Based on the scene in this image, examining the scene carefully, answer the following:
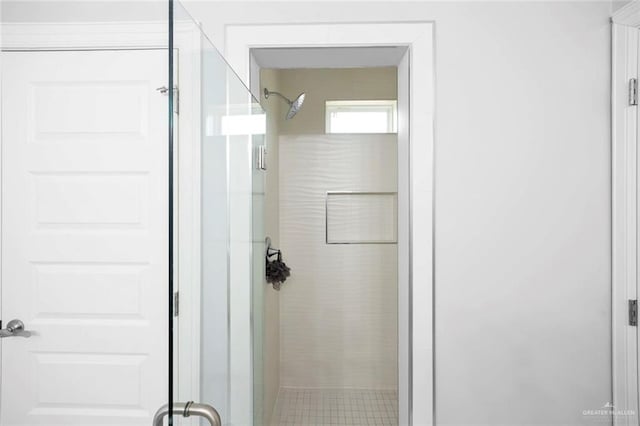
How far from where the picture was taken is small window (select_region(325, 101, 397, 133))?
308 centimetres

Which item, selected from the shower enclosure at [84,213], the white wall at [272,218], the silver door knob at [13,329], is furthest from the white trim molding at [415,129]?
the silver door knob at [13,329]

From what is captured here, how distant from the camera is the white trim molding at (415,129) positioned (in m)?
1.45

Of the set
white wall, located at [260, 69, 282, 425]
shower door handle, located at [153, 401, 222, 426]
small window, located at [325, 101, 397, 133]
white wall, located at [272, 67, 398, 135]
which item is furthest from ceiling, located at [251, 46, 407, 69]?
small window, located at [325, 101, 397, 133]

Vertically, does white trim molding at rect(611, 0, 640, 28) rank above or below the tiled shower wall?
above

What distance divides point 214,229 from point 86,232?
93cm

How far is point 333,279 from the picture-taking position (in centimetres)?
294

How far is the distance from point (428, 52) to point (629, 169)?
76cm

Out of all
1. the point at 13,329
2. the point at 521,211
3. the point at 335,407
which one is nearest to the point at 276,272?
the point at 335,407

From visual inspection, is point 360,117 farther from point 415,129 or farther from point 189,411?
point 189,411

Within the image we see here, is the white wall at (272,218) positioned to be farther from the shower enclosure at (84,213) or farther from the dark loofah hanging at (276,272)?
the shower enclosure at (84,213)

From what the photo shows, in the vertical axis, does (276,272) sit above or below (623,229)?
below

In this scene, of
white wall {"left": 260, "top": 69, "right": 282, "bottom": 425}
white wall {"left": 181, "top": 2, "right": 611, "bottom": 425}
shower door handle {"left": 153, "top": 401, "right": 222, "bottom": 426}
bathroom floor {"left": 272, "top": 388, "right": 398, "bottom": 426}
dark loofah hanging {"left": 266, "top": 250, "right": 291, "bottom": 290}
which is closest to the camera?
shower door handle {"left": 153, "top": 401, "right": 222, "bottom": 426}

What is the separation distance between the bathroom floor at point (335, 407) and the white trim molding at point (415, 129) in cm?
123

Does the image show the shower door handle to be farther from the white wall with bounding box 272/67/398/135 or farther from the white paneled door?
the white wall with bounding box 272/67/398/135
